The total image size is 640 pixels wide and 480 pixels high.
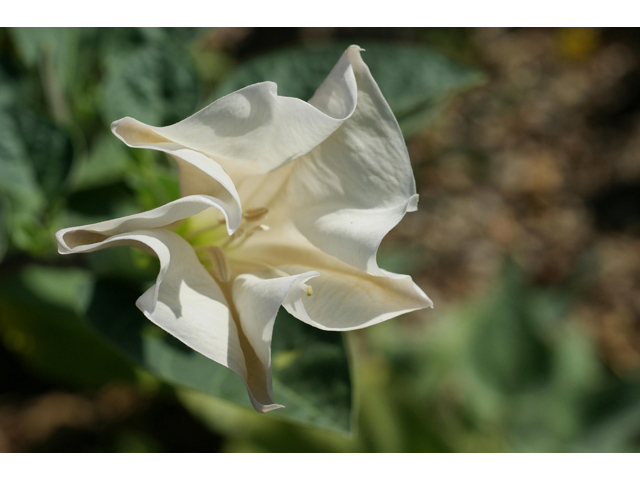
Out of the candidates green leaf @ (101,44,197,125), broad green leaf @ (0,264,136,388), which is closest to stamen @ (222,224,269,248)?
green leaf @ (101,44,197,125)

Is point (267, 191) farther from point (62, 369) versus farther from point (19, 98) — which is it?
point (62, 369)

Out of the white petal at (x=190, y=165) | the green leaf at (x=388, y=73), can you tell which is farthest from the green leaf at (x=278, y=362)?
the green leaf at (x=388, y=73)

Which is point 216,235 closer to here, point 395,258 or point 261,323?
point 261,323

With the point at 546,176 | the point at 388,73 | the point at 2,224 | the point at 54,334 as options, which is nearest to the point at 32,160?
the point at 2,224

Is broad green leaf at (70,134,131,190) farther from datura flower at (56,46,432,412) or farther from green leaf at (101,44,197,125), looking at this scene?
datura flower at (56,46,432,412)

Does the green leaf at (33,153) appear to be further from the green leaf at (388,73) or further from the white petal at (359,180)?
the white petal at (359,180)

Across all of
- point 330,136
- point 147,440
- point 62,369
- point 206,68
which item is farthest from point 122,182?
point 206,68
